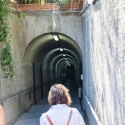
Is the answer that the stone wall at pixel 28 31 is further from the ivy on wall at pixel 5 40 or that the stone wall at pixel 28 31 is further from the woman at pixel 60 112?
the woman at pixel 60 112

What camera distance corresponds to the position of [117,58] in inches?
128

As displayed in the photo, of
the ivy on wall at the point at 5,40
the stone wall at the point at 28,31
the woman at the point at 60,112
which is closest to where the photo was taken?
the woman at the point at 60,112

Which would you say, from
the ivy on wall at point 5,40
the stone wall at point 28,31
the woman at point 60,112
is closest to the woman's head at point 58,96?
the woman at point 60,112

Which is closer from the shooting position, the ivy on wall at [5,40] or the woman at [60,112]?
the woman at [60,112]

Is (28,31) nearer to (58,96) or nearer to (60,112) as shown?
(58,96)

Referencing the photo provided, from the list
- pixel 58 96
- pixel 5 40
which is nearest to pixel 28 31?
pixel 5 40

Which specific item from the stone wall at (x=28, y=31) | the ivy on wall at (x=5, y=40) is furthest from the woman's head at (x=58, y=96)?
the stone wall at (x=28, y=31)

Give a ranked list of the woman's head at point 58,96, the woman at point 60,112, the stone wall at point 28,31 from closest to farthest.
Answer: the woman at point 60,112 → the woman's head at point 58,96 → the stone wall at point 28,31

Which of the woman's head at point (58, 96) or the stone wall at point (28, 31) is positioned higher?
the stone wall at point (28, 31)

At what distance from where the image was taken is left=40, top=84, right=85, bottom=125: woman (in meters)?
2.87

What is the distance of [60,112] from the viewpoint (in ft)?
9.59

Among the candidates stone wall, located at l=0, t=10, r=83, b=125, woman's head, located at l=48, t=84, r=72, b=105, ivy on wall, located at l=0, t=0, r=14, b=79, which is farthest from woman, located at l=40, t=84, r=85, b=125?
stone wall, located at l=0, t=10, r=83, b=125

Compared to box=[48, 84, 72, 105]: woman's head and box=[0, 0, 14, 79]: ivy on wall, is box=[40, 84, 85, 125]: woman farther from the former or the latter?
box=[0, 0, 14, 79]: ivy on wall

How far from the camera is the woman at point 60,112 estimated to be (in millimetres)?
2865
